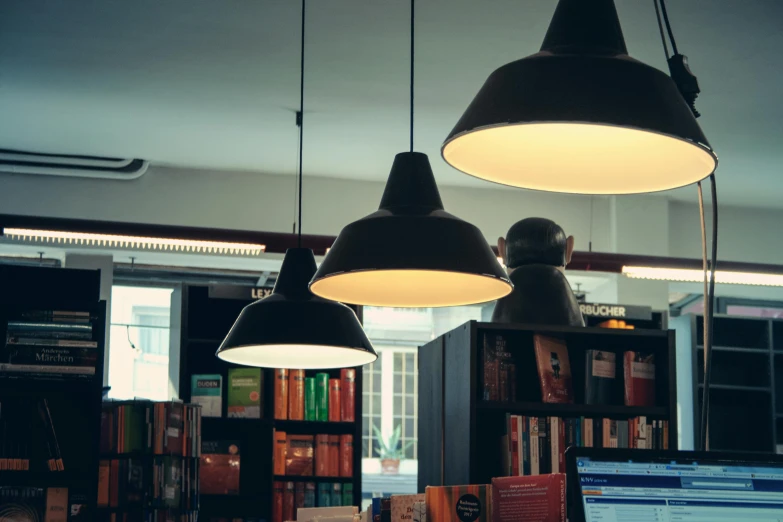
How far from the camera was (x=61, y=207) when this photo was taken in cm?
772

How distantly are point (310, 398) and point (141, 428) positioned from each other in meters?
1.33

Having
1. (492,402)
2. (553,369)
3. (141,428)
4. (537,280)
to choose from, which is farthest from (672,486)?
(141,428)

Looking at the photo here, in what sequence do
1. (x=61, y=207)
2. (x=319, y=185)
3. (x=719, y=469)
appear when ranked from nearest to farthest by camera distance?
(x=719, y=469)
(x=61, y=207)
(x=319, y=185)

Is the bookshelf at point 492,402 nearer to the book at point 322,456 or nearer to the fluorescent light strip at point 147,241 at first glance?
the book at point 322,456

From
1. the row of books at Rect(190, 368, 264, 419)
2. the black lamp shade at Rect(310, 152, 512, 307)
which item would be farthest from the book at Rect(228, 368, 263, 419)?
the black lamp shade at Rect(310, 152, 512, 307)

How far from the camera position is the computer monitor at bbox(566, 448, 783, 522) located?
6.13ft

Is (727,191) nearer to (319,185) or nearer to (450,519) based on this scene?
(319,185)

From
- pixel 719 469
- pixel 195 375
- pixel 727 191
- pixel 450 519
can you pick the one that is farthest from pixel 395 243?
pixel 727 191

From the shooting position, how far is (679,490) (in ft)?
6.22

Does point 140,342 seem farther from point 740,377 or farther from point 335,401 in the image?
point 740,377

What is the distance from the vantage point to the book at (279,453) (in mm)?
6535

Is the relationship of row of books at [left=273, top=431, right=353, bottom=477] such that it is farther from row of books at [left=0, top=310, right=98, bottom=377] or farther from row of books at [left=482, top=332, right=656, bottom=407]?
row of books at [left=482, top=332, right=656, bottom=407]

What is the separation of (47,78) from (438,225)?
452cm

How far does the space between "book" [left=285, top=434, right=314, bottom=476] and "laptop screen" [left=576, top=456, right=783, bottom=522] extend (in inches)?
193
